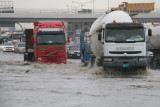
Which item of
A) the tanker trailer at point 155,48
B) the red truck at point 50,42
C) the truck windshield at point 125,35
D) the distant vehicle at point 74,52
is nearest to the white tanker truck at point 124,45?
the truck windshield at point 125,35

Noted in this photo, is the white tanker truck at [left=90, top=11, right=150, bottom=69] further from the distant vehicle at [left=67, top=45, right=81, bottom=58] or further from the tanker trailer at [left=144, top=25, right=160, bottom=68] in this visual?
the distant vehicle at [left=67, top=45, right=81, bottom=58]

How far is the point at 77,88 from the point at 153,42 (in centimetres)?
2242

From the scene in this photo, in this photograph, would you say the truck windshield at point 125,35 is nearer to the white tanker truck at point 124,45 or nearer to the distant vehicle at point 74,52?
the white tanker truck at point 124,45

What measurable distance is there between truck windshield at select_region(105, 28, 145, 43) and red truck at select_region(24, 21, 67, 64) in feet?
40.6

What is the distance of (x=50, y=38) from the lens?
40.5m

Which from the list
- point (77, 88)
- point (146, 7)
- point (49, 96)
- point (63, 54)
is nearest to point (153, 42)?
point (63, 54)

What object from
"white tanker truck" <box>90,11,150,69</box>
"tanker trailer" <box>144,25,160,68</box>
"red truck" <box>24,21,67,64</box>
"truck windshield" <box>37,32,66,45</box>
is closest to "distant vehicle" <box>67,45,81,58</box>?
"tanker trailer" <box>144,25,160,68</box>

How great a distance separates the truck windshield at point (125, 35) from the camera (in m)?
28.3

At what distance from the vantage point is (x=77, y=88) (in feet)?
66.6

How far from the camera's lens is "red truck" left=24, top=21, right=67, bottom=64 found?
133 feet

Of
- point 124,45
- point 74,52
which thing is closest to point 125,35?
point 124,45

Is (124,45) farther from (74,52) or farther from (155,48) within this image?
(74,52)

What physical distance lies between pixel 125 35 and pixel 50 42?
13.0 metres

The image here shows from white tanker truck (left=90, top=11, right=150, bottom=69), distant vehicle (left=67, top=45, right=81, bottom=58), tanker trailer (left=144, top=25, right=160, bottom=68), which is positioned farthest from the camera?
distant vehicle (left=67, top=45, right=81, bottom=58)
